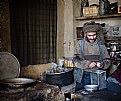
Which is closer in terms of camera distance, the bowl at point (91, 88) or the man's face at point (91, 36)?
the bowl at point (91, 88)

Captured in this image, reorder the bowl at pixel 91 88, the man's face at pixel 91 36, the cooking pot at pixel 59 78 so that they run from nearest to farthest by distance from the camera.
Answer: the bowl at pixel 91 88 < the man's face at pixel 91 36 < the cooking pot at pixel 59 78

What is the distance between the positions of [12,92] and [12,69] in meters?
1.09


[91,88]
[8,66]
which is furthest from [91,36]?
[8,66]

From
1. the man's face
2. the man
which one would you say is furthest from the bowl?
the man's face

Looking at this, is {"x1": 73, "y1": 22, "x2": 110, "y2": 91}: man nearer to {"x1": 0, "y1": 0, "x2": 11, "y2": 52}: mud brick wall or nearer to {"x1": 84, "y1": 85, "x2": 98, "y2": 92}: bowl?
{"x1": 84, "y1": 85, "x2": 98, "y2": 92}: bowl

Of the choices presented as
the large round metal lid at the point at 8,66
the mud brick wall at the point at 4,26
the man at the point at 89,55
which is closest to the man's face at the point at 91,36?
the man at the point at 89,55

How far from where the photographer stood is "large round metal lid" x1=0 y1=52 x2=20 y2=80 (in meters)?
3.30

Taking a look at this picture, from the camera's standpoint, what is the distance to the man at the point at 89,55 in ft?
11.2

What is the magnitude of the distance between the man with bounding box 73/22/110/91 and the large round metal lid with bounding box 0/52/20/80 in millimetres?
853

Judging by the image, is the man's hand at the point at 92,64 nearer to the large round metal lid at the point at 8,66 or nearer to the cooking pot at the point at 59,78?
the cooking pot at the point at 59,78

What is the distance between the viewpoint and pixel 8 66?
3.35m

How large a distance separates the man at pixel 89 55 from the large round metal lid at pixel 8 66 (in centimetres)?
85

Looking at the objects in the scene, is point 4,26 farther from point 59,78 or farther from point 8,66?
point 59,78

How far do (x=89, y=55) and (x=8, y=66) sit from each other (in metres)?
1.15
